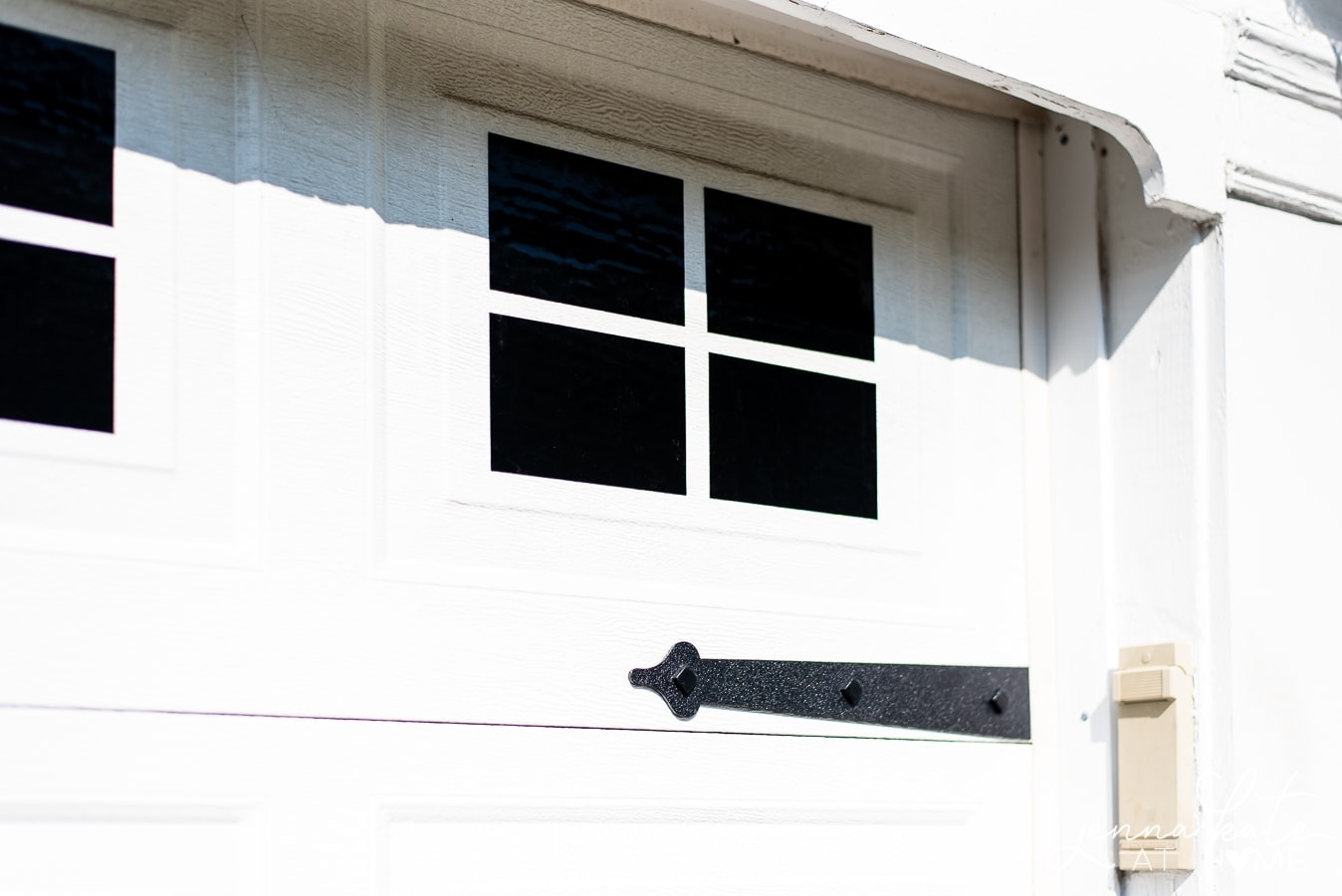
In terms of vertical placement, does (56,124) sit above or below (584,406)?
above

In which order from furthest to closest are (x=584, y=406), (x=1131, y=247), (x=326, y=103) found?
(x=1131, y=247) → (x=584, y=406) → (x=326, y=103)

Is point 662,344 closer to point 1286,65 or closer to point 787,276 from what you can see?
point 787,276

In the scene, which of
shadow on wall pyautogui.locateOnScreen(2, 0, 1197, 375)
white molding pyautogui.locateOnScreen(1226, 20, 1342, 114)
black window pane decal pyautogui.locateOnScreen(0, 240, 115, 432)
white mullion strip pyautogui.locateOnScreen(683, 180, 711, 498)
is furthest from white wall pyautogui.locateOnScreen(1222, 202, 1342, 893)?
black window pane decal pyautogui.locateOnScreen(0, 240, 115, 432)

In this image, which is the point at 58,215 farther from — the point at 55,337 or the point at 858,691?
the point at 858,691

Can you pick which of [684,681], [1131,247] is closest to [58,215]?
[684,681]

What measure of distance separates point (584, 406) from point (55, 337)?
453 mm

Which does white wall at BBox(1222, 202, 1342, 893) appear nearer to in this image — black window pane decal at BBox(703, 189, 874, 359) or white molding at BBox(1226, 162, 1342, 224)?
white molding at BBox(1226, 162, 1342, 224)

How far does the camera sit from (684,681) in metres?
1.33

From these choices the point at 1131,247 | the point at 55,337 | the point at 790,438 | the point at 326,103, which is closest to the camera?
the point at 55,337

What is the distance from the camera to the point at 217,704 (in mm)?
1103

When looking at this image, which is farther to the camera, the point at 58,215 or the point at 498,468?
the point at 498,468

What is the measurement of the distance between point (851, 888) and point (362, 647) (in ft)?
1.77

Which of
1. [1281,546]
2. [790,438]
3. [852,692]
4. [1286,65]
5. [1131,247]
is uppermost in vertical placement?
[1286,65]

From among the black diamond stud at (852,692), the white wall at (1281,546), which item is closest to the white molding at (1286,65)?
the white wall at (1281,546)
